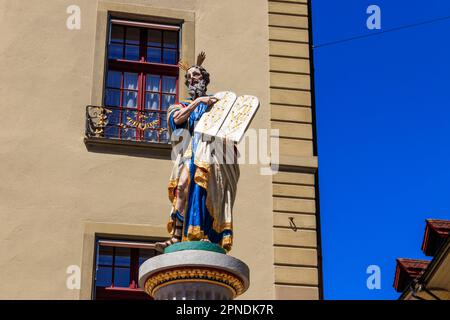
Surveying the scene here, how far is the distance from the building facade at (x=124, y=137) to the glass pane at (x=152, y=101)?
2 centimetres

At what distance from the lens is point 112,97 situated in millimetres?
17016

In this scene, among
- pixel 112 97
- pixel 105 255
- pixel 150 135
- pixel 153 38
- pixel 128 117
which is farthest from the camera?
pixel 153 38

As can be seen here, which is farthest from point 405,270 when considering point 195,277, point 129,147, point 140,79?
point 195,277

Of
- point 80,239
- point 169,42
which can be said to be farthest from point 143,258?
point 169,42

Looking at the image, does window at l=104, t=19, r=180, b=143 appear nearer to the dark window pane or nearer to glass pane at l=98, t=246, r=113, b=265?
the dark window pane

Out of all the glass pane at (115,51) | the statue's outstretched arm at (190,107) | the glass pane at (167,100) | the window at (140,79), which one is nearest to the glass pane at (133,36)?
the window at (140,79)

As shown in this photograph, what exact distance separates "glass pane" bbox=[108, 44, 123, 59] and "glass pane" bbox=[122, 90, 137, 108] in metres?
0.70

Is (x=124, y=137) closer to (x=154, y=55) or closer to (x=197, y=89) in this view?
(x=154, y=55)

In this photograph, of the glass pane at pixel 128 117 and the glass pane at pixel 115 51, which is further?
the glass pane at pixel 115 51

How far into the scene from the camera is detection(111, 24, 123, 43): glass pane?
1755 cm

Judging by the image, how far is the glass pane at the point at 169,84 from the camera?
17.3 metres

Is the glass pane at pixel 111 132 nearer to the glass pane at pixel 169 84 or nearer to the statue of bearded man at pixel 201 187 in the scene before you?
the glass pane at pixel 169 84

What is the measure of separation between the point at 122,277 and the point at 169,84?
375cm

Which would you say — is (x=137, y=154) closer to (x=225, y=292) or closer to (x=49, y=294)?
(x=49, y=294)
